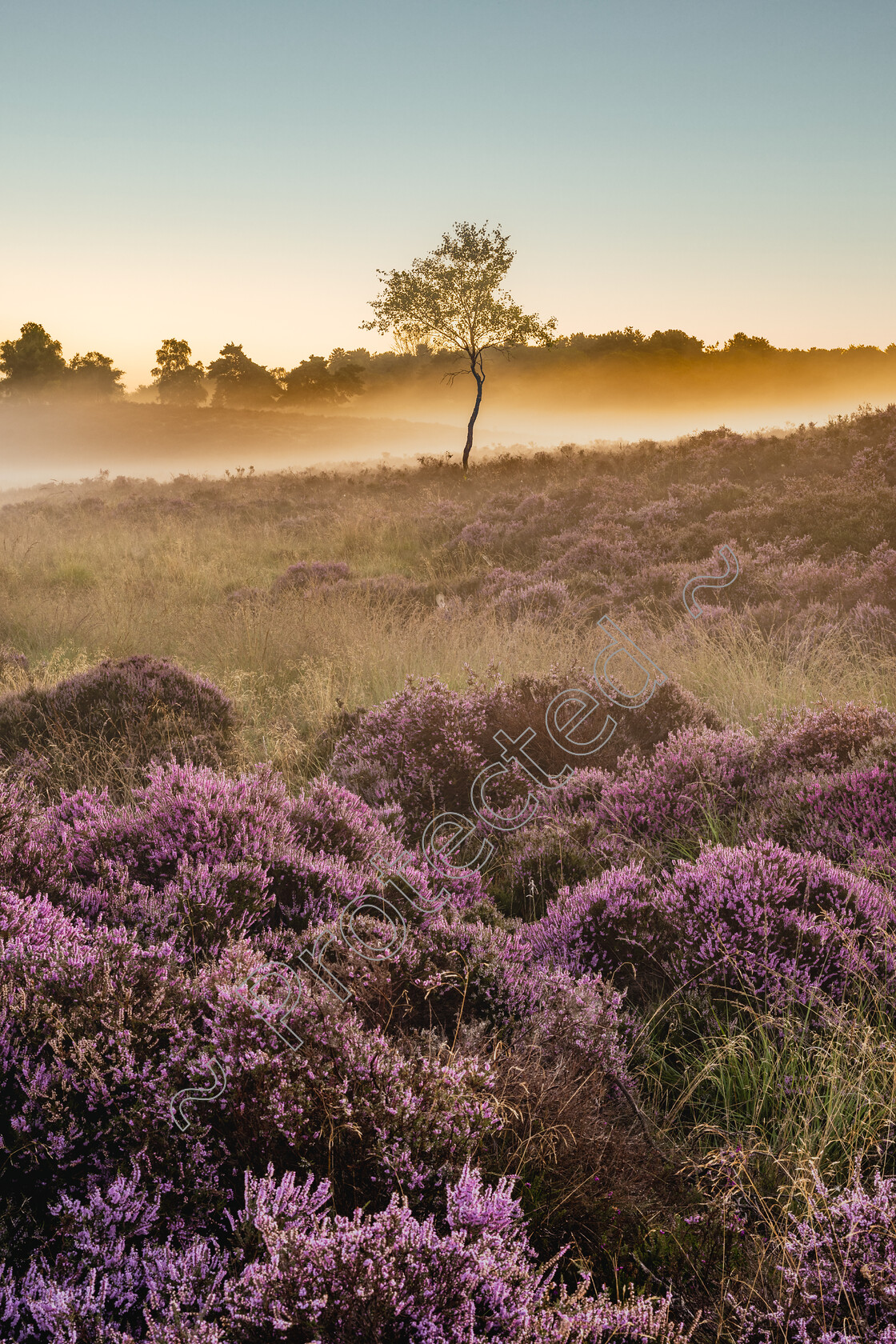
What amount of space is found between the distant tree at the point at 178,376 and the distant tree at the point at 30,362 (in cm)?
908

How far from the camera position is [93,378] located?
73.4 metres

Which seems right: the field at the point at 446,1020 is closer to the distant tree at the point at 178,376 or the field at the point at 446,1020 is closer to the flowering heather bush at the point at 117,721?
the flowering heather bush at the point at 117,721

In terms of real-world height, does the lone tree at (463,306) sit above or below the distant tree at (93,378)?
below

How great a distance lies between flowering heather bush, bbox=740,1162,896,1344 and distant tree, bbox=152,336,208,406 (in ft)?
274

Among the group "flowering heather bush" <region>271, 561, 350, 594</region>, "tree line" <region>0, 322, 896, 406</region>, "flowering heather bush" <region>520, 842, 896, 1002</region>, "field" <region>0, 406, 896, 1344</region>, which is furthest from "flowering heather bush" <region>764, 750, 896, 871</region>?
"tree line" <region>0, 322, 896, 406</region>

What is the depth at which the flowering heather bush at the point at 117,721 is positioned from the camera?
5.21 metres

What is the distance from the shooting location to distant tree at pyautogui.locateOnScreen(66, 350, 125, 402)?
7200cm

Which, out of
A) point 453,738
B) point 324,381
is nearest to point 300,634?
point 453,738

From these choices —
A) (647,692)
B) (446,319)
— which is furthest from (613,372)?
(647,692)

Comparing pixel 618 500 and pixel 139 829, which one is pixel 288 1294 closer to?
pixel 139 829

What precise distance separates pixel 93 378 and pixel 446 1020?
84.2 m

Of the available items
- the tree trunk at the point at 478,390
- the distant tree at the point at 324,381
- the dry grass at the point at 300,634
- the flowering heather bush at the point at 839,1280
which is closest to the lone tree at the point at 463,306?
the tree trunk at the point at 478,390

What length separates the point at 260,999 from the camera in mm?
1940

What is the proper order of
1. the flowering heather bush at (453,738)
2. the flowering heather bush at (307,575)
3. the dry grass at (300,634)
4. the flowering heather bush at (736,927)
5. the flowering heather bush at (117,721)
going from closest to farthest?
the flowering heather bush at (736,927)
the flowering heather bush at (453,738)
the flowering heather bush at (117,721)
the dry grass at (300,634)
the flowering heather bush at (307,575)
